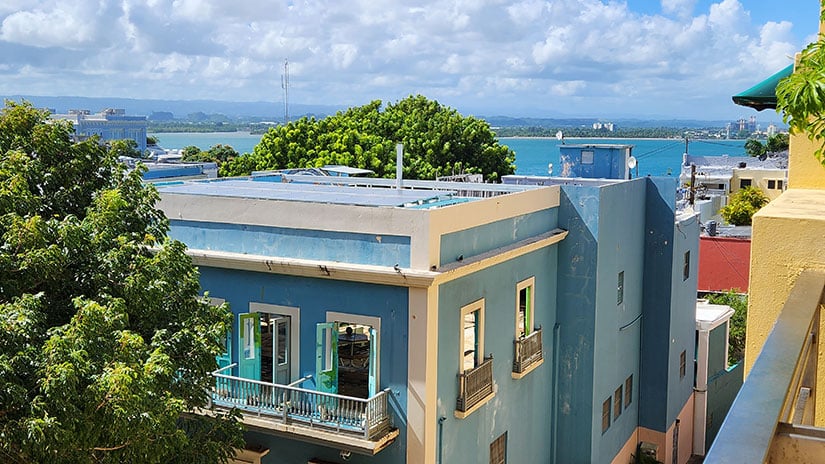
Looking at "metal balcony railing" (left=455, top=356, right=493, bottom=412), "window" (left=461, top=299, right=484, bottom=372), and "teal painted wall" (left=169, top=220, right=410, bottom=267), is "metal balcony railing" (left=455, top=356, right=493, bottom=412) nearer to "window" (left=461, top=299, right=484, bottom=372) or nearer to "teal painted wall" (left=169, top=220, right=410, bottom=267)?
"window" (left=461, top=299, right=484, bottom=372)

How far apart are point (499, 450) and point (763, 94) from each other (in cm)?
1152

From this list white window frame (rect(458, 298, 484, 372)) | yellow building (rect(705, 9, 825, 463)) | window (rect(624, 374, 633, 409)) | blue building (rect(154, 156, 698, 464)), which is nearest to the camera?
yellow building (rect(705, 9, 825, 463))

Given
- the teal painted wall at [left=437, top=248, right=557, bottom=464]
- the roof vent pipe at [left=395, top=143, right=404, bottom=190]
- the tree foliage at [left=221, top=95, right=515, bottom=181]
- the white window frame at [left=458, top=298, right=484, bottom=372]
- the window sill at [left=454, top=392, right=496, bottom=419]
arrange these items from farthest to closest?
1. the tree foliage at [left=221, top=95, right=515, bottom=181]
2. the roof vent pipe at [left=395, top=143, right=404, bottom=190]
3. the white window frame at [left=458, top=298, right=484, bottom=372]
4. the window sill at [left=454, top=392, right=496, bottom=419]
5. the teal painted wall at [left=437, top=248, right=557, bottom=464]

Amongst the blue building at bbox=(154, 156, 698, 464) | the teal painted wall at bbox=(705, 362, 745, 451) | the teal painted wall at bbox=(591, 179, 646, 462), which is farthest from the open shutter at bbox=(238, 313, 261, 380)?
the teal painted wall at bbox=(705, 362, 745, 451)

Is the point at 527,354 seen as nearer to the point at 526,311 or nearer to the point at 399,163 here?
the point at 526,311

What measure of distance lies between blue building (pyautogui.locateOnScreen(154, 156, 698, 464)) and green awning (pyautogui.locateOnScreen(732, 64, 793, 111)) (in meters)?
7.25

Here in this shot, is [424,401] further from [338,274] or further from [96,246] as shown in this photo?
[96,246]

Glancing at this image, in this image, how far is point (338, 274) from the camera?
14938mm

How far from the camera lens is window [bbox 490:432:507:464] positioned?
56.0ft

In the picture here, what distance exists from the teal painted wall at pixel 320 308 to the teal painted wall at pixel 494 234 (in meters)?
1.23

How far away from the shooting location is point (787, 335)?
284cm

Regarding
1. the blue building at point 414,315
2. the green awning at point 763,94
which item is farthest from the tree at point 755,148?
the green awning at point 763,94

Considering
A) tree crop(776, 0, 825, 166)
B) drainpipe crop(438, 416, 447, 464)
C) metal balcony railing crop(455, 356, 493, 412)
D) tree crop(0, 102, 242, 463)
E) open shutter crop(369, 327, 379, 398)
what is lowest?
drainpipe crop(438, 416, 447, 464)

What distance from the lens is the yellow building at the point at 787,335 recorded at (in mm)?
2068
